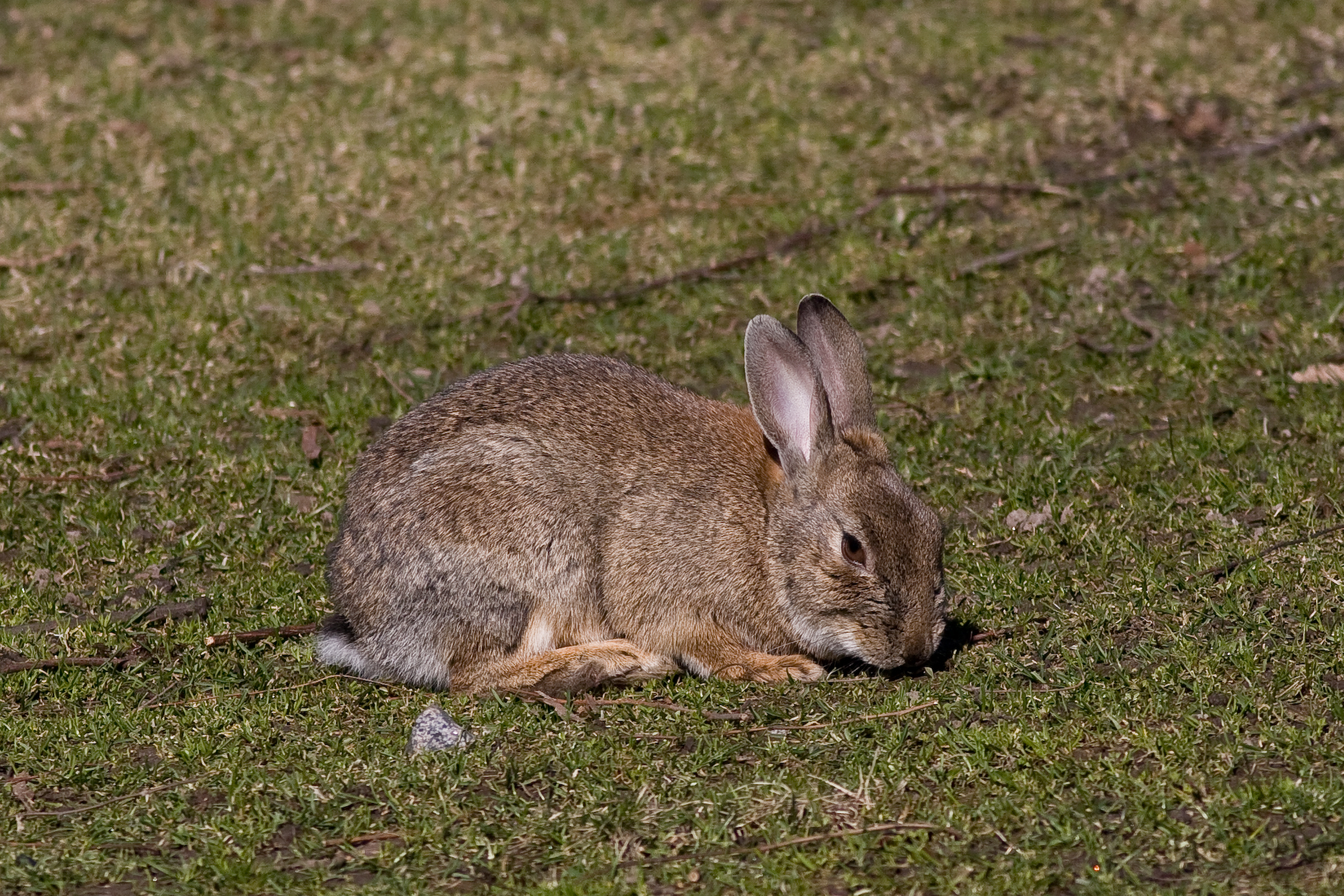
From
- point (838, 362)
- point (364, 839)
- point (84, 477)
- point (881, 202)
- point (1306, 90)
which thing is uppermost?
point (1306, 90)

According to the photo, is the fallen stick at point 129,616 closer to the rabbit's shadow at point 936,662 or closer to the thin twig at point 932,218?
the rabbit's shadow at point 936,662

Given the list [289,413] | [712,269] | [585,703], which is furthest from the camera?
[712,269]

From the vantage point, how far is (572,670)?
19.5ft

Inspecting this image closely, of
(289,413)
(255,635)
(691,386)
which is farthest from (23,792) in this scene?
(691,386)

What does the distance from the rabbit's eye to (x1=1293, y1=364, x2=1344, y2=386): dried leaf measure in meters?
3.06

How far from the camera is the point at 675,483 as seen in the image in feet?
20.4

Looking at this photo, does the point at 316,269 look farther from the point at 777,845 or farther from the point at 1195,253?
the point at 777,845

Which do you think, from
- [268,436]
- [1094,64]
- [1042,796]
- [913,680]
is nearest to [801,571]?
[913,680]

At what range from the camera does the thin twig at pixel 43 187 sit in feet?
33.1

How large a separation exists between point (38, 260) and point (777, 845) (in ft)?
21.6

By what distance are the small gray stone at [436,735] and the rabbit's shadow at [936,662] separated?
143cm

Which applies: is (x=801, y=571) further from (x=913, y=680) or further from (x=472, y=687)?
(x=472, y=687)

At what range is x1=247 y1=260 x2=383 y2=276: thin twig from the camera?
9.27 meters

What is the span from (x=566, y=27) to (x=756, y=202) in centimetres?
272
